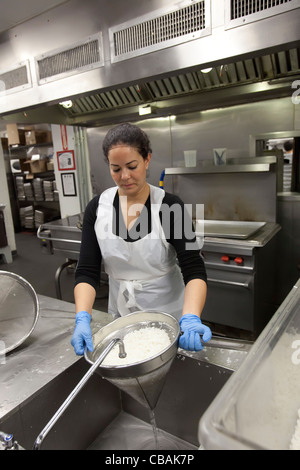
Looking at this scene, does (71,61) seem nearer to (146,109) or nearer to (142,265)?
(146,109)

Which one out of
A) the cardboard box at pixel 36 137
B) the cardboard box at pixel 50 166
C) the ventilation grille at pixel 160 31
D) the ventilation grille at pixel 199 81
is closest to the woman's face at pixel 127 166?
the ventilation grille at pixel 160 31

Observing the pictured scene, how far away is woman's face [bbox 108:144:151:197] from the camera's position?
1350mm

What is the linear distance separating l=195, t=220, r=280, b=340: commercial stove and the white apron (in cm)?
98

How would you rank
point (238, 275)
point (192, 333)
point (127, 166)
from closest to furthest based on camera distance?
1. point (192, 333)
2. point (127, 166)
3. point (238, 275)

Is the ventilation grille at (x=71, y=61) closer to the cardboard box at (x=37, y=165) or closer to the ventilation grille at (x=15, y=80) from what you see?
the ventilation grille at (x=15, y=80)

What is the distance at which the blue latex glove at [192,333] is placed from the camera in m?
1.03

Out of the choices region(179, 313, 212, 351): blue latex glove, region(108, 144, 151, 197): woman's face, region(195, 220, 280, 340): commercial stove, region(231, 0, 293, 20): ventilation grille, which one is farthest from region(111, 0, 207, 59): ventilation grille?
region(179, 313, 212, 351): blue latex glove

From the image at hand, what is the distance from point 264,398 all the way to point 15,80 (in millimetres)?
3003

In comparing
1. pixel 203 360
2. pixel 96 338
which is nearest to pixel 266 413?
pixel 203 360

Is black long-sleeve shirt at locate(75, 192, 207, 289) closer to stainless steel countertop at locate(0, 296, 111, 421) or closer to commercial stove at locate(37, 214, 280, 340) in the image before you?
stainless steel countertop at locate(0, 296, 111, 421)

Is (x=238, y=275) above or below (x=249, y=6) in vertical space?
below

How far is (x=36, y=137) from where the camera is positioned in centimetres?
708

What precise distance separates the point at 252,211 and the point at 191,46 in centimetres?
180

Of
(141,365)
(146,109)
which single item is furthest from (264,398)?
(146,109)
